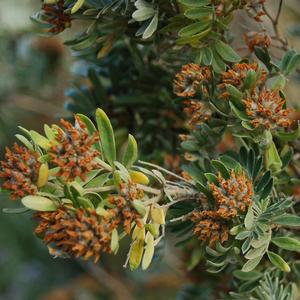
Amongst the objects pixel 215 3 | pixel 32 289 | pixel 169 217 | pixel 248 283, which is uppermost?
pixel 215 3

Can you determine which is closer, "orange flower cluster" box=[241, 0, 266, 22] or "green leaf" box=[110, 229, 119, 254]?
"green leaf" box=[110, 229, 119, 254]

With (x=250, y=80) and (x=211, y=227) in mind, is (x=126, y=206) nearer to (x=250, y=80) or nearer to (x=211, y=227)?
(x=211, y=227)

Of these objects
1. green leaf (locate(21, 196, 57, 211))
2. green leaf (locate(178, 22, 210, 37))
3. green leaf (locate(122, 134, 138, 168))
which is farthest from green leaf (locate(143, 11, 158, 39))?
green leaf (locate(21, 196, 57, 211))

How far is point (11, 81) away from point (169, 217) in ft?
4.20

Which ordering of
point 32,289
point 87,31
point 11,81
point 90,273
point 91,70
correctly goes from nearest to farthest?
1. point 87,31
2. point 91,70
3. point 11,81
4. point 90,273
5. point 32,289

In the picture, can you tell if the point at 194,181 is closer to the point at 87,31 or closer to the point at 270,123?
the point at 270,123

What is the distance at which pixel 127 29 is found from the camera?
84cm

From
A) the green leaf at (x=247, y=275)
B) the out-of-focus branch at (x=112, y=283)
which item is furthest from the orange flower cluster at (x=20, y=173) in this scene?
the out-of-focus branch at (x=112, y=283)

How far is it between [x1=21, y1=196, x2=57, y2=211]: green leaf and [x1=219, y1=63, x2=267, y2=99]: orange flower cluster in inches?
10.5

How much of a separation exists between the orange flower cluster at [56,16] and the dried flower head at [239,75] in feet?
0.80

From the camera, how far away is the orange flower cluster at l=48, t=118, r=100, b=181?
2.00 feet

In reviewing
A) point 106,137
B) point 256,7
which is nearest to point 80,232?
point 106,137

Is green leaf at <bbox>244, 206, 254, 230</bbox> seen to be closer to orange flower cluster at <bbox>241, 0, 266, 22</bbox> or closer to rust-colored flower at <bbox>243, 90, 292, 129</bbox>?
rust-colored flower at <bbox>243, 90, 292, 129</bbox>

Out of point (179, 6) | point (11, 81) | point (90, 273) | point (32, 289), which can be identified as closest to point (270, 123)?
point (179, 6)
